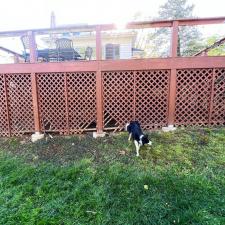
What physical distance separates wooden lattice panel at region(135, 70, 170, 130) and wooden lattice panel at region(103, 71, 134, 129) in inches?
6.7

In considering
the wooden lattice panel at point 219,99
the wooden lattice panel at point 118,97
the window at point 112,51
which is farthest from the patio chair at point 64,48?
the window at point 112,51

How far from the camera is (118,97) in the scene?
4.64 m

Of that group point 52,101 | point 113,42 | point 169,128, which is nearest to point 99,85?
point 52,101

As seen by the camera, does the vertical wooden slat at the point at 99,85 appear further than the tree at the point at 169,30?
No

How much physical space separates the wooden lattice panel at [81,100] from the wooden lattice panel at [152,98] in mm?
1079

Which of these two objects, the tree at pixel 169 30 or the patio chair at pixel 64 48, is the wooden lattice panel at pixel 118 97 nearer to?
the patio chair at pixel 64 48

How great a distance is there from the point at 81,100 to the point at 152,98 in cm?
173

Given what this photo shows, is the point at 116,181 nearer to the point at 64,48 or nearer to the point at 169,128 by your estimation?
the point at 169,128

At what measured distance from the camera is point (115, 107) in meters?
4.70

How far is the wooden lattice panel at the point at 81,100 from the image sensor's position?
15.0 ft

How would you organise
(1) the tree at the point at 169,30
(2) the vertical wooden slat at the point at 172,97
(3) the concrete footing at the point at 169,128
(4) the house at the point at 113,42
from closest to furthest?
(2) the vertical wooden slat at the point at 172,97
(3) the concrete footing at the point at 169,128
(4) the house at the point at 113,42
(1) the tree at the point at 169,30

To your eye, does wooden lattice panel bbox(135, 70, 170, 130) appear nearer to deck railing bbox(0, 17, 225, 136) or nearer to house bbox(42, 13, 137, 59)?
deck railing bbox(0, 17, 225, 136)

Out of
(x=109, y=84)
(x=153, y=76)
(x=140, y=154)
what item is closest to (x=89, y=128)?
(x=109, y=84)

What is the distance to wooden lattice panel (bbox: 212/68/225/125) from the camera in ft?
14.7
